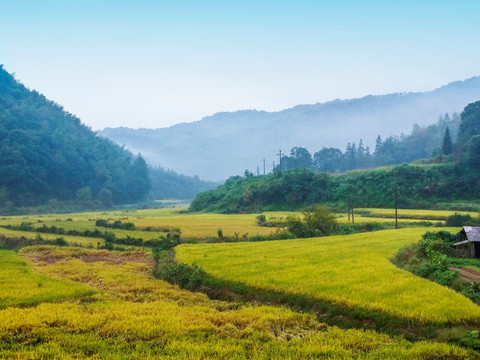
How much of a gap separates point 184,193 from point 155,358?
168 m

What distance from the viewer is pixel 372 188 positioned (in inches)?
2635

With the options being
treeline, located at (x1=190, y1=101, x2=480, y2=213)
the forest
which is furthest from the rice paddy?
the forest

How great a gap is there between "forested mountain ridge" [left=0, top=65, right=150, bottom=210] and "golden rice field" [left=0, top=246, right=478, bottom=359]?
7571cm

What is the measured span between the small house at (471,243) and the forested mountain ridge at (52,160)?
77.9 meters

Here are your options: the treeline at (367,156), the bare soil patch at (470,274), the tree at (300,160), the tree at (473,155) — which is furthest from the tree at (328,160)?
the bare soil patch at (470,274)

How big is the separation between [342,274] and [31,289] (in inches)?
442

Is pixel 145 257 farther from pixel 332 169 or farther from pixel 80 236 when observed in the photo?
pixel 332 169

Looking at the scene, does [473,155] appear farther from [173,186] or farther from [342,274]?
[173,186]

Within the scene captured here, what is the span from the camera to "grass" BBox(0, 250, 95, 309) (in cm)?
1375

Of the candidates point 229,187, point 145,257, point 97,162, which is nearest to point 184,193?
point 97,162

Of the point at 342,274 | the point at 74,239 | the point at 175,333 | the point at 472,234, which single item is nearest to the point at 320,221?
the point at 472,234

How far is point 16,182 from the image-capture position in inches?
3406

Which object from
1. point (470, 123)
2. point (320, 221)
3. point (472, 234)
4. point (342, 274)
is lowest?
point (342, 274)

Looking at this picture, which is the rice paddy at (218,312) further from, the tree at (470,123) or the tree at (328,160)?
the tree at (328,160)
